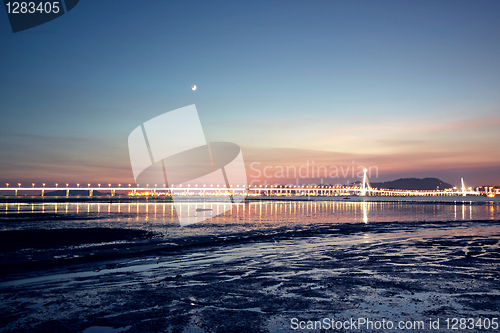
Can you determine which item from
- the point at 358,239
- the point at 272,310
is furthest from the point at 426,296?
the point at 358,239

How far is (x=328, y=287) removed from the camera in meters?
8.85

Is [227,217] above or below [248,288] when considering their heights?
below

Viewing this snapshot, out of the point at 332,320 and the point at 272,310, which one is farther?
the point at 272,310

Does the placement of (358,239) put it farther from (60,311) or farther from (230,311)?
(60,311)

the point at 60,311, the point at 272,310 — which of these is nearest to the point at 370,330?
the point at 272,310

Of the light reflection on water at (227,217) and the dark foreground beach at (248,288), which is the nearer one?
the dark foreground beach at (248,288)

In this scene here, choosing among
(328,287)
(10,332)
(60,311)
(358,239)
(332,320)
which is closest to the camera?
(10,332)

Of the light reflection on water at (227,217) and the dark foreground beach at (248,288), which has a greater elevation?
the dark foreground beach at (248,288)

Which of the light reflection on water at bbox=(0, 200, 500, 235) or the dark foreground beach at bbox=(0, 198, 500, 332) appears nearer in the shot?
the dark foreground beach at bbox=(0, 198, 500, 332)

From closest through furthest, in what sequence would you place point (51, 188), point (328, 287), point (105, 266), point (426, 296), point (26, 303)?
point (26, 303), point (426, 296), point (328, 287), point (105, 266), point (51, 188)

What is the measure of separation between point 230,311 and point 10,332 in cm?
394

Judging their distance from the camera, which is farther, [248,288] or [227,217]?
[227,217]

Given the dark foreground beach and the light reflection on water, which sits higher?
the dark foreground beach

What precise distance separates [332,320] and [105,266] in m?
8.59
